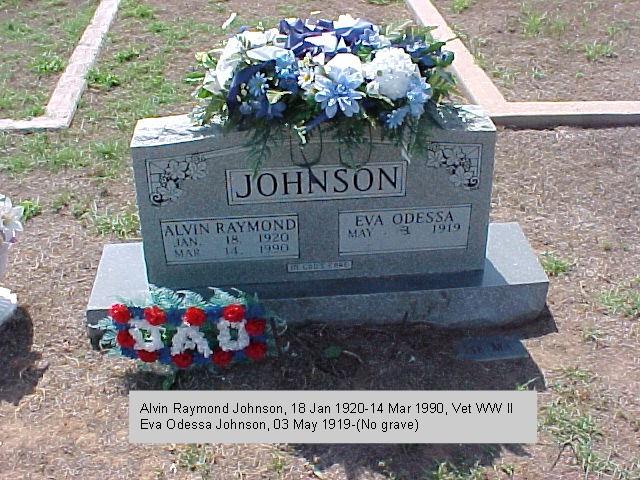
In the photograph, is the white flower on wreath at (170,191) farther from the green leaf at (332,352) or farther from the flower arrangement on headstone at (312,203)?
the green leaf at (332,352)

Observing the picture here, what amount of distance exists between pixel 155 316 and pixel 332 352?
0.70m

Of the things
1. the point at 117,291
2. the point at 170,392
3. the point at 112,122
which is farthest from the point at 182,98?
the point at 170,392

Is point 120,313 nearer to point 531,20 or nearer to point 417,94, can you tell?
point 417,94

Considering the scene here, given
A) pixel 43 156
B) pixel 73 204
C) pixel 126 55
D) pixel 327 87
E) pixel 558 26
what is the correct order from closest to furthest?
pixel 327 87 → pixel 73 204 → pixel 43 156 → pixel 126 55 → pixel 558 26

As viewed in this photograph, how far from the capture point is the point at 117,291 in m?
3.51

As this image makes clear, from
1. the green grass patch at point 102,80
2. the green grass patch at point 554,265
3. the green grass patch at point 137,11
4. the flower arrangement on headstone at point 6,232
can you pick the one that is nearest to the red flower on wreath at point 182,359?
the flower arrangement on headstone at point 6,232

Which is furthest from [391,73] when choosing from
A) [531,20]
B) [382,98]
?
[531,20]

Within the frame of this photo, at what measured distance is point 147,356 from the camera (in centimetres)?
326

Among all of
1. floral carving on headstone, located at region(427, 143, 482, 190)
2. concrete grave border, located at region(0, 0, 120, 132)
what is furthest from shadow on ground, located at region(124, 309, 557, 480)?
concrete grave border, located at region(0, 0, 120, 132)

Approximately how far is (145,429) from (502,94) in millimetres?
3612

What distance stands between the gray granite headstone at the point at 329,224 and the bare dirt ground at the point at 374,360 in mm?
162

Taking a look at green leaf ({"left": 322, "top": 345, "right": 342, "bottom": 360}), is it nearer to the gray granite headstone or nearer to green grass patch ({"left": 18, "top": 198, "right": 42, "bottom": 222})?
the gray granite headstone

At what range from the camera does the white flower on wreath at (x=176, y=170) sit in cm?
327

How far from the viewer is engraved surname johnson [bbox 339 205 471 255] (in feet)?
11.3
